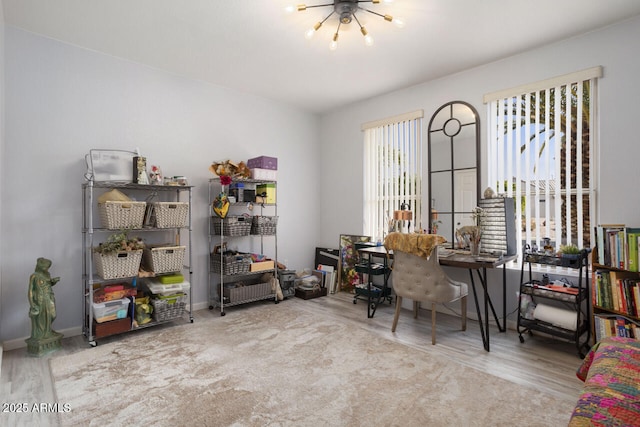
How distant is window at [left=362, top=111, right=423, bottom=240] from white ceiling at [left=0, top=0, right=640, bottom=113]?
0.69 meters

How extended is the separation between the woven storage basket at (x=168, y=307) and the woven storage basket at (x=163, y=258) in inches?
10.7

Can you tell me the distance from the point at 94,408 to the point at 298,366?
129cm

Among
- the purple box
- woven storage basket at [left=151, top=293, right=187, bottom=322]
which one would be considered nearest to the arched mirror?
the purple box

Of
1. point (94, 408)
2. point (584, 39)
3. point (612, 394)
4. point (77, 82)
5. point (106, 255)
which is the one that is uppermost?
point (584, 39)

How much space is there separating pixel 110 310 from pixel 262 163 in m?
2.21

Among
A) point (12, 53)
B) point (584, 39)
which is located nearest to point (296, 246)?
point (12, 53)

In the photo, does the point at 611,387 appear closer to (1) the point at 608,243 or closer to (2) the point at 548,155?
(1) the point at 608,243

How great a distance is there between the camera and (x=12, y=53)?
285cm

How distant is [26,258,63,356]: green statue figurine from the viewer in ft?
8.86

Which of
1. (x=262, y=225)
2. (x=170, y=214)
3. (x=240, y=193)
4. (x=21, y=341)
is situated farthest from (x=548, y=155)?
(x=21, y=341)

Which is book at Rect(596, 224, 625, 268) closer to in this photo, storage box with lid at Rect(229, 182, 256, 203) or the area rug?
the area rug

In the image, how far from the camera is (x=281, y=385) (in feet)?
7.40

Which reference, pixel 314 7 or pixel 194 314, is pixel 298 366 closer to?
pixel 194 314

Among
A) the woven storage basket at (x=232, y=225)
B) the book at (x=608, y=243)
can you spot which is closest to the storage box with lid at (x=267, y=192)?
the woven storage basket at (x=232, y=225)
